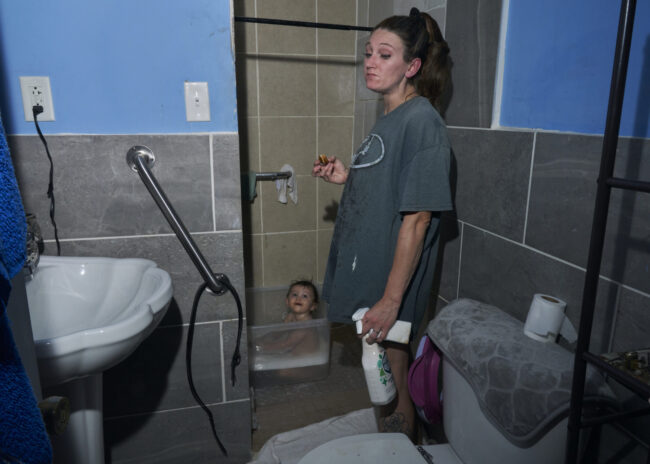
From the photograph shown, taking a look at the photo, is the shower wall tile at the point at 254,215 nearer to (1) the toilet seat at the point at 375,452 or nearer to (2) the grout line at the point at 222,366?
(2) the grout line at the point at 222,366

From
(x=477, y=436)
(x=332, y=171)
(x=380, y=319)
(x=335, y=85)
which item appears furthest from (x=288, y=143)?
(x=477, y=436)

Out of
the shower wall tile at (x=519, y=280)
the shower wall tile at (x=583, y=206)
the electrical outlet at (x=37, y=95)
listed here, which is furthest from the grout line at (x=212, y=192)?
the shower wall tile at (x=583, y=206)

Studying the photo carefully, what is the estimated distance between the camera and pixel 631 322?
2.81 ft

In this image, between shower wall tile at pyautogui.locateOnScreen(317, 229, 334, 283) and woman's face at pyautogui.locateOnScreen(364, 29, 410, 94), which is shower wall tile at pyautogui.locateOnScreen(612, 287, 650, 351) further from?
shower wall tile at pyautogui.locateOnScreen(317, 229, 334, 283)

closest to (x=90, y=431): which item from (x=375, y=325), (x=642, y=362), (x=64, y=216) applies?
(x=64, y=216)

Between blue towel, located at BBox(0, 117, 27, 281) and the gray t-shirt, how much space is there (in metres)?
0.87

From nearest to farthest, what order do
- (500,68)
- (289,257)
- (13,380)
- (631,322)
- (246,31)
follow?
(13,380) → (631,322) → (500,68) → (246,31) → (289,257)

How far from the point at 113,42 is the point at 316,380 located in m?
1.56

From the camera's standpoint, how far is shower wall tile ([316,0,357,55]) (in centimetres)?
227

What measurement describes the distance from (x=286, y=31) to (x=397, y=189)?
137 centimetres

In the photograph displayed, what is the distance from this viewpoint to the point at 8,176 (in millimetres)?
411

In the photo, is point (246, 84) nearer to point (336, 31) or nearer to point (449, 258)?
point (336, 31)

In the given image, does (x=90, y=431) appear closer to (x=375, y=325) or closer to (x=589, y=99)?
(x=375, y=325)

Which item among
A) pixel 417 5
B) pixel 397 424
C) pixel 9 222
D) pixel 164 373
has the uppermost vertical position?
pixel 417 5
